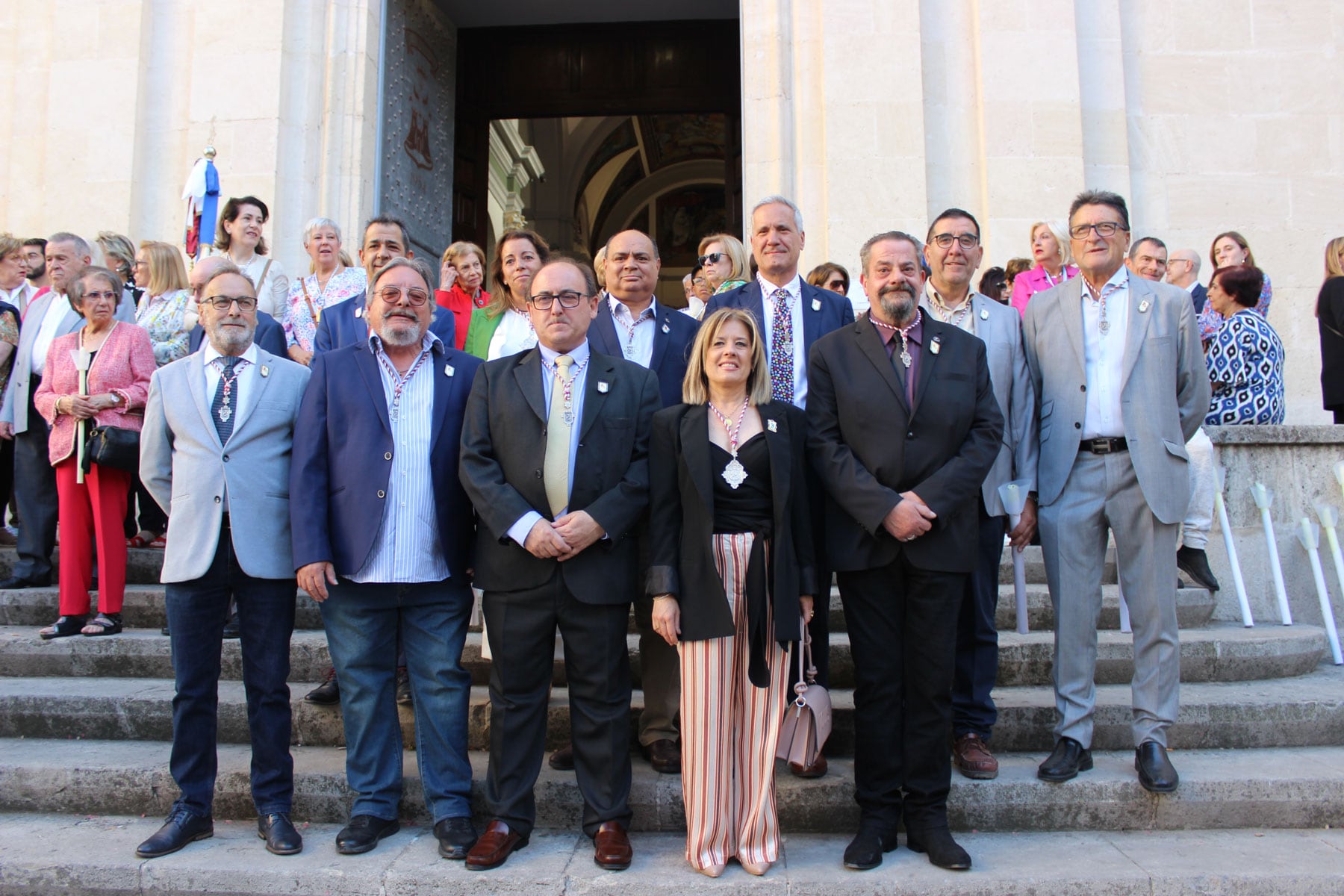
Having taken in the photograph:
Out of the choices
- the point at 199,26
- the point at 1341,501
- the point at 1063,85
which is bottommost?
the point at 1341,501

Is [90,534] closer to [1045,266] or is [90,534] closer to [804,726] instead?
[804,726]

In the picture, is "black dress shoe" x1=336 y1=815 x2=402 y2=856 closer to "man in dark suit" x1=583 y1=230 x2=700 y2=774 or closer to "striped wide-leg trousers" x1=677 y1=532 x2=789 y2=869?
"man in dark suit" x1=583 y1=230 x2=700 y2=774

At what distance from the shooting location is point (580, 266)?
3.80 meters

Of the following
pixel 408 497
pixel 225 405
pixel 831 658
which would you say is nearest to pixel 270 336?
pixel 225 405

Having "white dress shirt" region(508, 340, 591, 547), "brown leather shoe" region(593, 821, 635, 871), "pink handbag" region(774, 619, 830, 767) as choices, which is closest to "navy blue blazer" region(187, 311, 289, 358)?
"white dress shirt" region(508, 340, 591, 547)

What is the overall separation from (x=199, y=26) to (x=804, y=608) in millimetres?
A: 8052

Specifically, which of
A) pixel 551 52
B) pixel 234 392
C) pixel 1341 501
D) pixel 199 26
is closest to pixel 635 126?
pixel 551 52

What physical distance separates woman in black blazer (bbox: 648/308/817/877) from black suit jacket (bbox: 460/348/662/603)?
0.12 m

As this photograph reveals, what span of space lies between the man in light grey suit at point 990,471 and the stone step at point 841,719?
1.11 ft

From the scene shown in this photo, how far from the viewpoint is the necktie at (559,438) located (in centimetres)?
355

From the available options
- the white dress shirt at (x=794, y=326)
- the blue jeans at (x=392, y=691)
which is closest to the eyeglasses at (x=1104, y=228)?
the white dress shirt at (x=794, y=326)

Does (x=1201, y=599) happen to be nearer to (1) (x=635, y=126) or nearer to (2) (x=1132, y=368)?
(2) (x=1132, y=368)

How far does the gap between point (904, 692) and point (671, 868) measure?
1.03 metres

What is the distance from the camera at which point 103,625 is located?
4.96 meters
